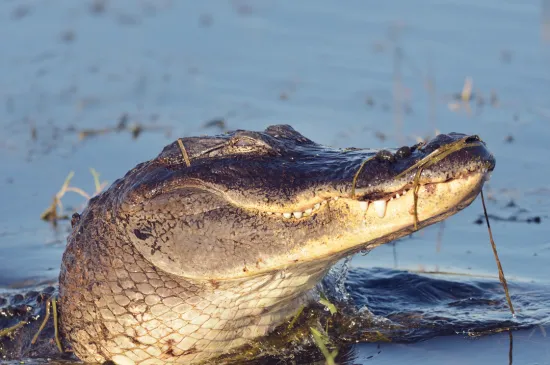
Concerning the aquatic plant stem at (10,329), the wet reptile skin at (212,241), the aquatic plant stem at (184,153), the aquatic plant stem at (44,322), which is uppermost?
the aquatic plant stem at (184,153)

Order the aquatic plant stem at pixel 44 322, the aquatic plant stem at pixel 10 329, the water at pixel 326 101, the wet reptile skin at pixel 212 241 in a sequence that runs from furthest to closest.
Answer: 1. the water at pixel 326 101
2. the aquatic plant stem at pixel 10 329
3. the aquatic plant stem at pixel 44 322
4. the wet reptile skin at pixel 212 241

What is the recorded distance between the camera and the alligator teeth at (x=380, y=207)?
4012 mm

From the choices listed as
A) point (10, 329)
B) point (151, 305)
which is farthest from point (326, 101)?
point (151, 305)

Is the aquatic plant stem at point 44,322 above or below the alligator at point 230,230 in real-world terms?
below

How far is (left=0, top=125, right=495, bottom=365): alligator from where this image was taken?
3.99 meters

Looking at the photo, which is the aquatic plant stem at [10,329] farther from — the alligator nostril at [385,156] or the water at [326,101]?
the alligator nostril at [385,156]

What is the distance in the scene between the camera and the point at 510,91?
9484 millimetres

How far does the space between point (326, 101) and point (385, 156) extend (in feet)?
18.1

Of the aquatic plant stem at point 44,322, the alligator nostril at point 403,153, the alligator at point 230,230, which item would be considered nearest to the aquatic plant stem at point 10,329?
the aquatic plant stem at point 44,322

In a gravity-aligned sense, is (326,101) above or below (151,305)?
above

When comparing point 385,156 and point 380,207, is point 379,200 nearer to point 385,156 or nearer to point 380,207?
point 380,207

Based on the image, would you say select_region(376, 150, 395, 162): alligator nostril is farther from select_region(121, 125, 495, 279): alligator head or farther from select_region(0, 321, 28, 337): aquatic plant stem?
select_region(0, 321, 28, 337): aquatic plant stem

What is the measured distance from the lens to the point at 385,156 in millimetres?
4059

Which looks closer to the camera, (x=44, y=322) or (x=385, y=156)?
(x=385, y=156)
